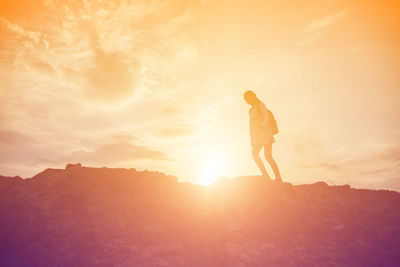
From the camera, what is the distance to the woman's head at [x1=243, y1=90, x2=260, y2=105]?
1012cm

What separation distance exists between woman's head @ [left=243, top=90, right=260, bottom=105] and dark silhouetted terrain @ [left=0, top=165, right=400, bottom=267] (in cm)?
272

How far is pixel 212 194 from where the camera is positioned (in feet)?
31.2

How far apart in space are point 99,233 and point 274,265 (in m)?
3.80

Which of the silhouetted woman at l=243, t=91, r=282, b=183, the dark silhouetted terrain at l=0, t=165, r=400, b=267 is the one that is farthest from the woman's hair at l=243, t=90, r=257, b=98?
the dark silhouetted terrain at l=0, t=165, r=400, b=267

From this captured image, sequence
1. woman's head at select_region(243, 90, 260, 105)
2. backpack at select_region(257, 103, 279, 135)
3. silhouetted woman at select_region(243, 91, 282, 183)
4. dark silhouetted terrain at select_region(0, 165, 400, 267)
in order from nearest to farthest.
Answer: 1. dark silhouetted terrain at select_region(0, 165, 400, 267)
2. silhouetted woman at select_region(243, 91, 282, 183)
3. woman's head at select_region(243, 90, 260, 105)
4. backpack at select_region(257, 103, 279, 135)

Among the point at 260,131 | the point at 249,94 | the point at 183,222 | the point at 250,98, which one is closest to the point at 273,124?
the point at 260,131

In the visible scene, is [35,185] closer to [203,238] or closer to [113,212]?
[113,212]

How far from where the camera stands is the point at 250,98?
33.2ft

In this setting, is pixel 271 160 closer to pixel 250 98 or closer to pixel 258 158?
pixel 258 158

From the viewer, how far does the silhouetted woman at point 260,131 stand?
9992mm

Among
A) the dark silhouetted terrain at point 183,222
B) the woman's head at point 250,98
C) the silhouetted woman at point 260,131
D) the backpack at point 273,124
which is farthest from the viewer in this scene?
the backpack at point 273,124

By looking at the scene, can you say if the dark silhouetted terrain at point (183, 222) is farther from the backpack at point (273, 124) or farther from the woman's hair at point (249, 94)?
the woman's hair at point (249, 94)

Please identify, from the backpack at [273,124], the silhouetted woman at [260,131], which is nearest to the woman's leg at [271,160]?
the silhouetted woman at [260,131]

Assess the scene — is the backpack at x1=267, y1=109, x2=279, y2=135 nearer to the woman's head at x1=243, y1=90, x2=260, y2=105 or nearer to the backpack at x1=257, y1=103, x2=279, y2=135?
the backpack at x1=257, y1=103, x2=279, y2=135
